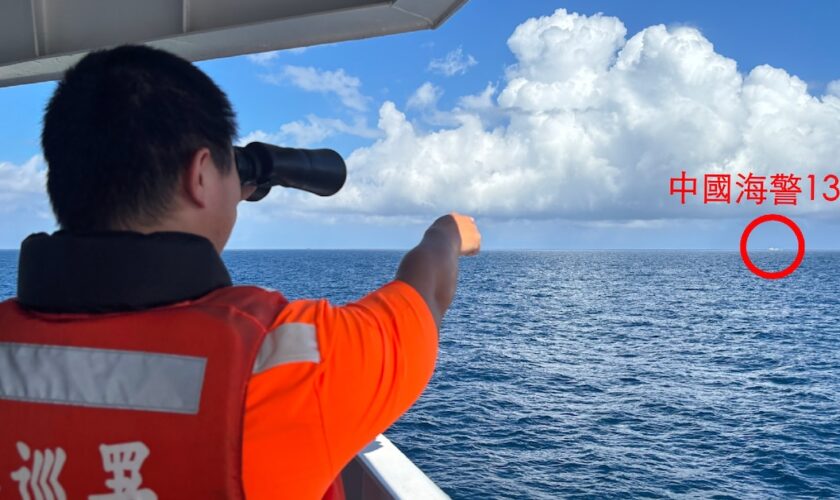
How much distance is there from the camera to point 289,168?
4.07 feet

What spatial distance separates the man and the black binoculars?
22 centimetres

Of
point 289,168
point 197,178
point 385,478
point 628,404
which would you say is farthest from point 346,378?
point 628,404

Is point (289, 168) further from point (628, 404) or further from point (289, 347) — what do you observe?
point (628, 404)

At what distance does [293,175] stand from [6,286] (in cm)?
6039

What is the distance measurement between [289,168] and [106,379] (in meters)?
0.53

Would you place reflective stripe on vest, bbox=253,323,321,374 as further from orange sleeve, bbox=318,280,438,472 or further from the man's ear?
the man's ear

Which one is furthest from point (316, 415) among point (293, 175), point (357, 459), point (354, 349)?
point (357, 459)

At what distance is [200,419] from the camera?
0.82m

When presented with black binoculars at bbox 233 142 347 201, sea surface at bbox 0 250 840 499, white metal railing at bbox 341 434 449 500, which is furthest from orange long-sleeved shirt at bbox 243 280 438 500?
sea surface at bbox 0 250 840 499

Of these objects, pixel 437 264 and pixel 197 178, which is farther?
pixel 437 264

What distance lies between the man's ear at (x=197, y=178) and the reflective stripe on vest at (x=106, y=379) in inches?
8.5

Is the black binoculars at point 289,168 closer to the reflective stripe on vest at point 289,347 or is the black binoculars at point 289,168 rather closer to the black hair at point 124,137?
the black hair at point 124,137

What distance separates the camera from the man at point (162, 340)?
0.83 metres

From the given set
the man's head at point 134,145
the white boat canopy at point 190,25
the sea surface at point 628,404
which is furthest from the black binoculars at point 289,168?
the sea surface at point 628,404
